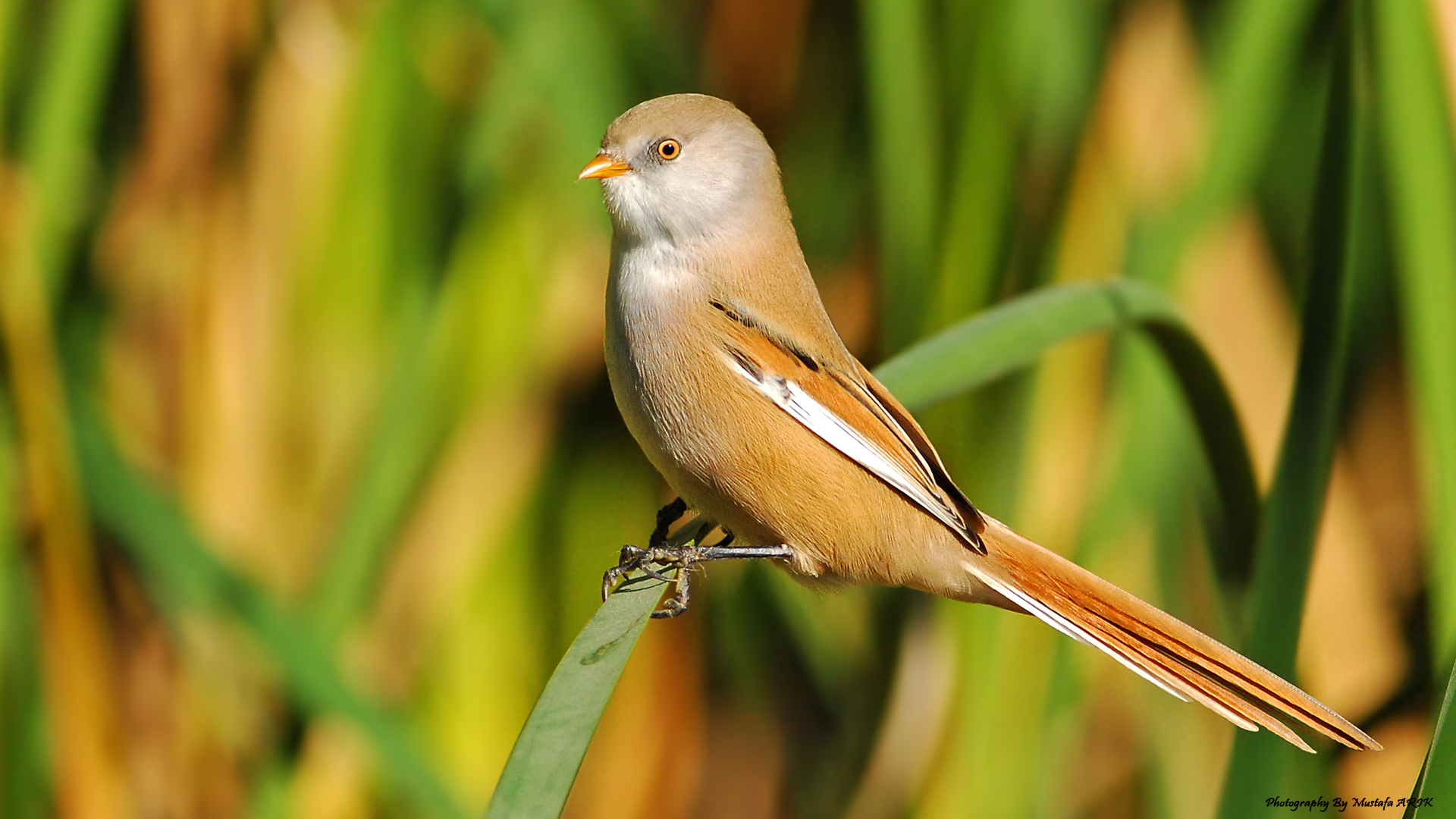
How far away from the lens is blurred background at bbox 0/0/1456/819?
162 centimetres

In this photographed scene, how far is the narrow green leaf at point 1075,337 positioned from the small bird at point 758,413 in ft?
0.33

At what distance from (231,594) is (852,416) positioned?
0.75 m

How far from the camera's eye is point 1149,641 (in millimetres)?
1239

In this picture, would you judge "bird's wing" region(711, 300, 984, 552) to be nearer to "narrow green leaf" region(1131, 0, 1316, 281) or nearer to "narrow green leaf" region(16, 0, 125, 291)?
"narrow green leaf" region(1131, 0, 1316, 281)

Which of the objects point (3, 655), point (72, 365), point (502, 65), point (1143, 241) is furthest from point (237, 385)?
point (1143, 241)

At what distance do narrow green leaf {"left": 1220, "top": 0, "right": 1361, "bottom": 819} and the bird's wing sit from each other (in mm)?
303

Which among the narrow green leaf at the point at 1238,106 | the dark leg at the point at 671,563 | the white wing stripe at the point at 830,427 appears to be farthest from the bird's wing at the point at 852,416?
the narrow green leaf at the point at 1238,106

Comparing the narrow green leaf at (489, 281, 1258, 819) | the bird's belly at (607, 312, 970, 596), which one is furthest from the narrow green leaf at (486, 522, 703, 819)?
the bird's belly at (607, 312, 970, 596)

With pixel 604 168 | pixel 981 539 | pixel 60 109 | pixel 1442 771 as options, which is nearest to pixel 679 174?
pixel 604 168

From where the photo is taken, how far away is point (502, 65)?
1795 millimetres

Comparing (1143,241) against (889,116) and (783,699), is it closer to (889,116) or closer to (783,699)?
(889,116)

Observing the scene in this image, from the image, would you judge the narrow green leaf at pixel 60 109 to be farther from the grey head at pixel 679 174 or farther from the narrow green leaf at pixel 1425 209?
the narrow green leaf at pixel 1425 209

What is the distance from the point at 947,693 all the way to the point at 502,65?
109 cm

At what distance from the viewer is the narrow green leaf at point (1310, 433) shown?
127 cm
